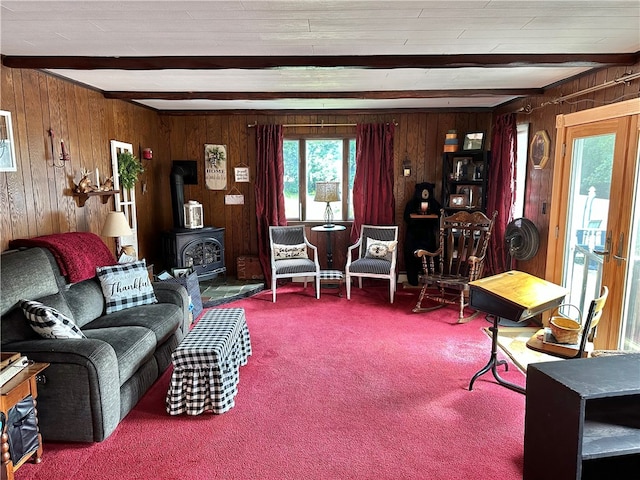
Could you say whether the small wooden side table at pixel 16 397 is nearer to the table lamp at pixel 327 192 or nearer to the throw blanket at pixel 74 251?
the throw blanket at pixel 74 251

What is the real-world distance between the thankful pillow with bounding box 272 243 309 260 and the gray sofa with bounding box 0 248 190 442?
2015 mm

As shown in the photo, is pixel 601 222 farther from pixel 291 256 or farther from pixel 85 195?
pixel 85 195

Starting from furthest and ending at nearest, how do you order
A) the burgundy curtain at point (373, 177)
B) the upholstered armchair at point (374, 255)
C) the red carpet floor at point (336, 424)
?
the burgundy curtain at point (373, 177) < the upholstered armchair at point (374, 255) < the red carpet floor at point (336, 424)

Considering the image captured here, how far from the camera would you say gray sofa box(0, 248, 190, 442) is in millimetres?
2279

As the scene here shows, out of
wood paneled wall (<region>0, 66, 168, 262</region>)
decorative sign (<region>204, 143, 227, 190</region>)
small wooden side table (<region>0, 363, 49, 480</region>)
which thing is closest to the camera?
small wooden side table (<region>0, 363, 49, 480</region>)

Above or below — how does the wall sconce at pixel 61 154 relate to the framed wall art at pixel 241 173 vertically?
above

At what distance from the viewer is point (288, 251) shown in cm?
524

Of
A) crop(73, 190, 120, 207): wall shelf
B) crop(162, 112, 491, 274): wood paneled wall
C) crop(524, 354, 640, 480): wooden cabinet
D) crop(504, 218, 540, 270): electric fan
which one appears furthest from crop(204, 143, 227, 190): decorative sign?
crop(524, 354, 640, 480): wooden cabinet

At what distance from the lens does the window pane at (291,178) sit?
571 cm

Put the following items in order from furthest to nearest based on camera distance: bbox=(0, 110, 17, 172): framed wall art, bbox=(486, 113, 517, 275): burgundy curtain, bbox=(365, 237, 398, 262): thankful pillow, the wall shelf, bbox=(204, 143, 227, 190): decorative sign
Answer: bbox=(204, 143, 227, 190): decorative sign → bbox=(365, 237, 398, 262): thankful pillow → bbox=(486, 113, 517, 275): burgundy curtain → the wall shelf → bbox=(0, 110, 17, 172): framed wall art

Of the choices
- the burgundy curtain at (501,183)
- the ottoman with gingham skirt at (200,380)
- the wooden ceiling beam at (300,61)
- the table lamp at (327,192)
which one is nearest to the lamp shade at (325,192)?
the table lamp at (327,192)

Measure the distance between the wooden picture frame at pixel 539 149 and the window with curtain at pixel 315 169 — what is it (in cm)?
218

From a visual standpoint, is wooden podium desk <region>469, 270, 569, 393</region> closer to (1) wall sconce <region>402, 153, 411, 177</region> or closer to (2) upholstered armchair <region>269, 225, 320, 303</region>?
(2) upholstered armchair <region>269, 225, 320, 303</region>

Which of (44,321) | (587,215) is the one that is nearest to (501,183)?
(587,215)
